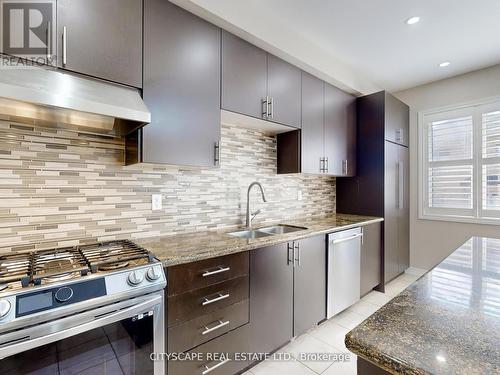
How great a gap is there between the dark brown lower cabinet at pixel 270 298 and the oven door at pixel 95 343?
64cm

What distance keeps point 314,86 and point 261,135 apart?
764 millimetres

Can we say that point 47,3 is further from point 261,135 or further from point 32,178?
point 261,135

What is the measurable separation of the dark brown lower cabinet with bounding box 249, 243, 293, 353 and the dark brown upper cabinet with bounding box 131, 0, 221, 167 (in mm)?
782

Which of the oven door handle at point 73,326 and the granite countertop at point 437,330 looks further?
the oven door handle at point 73,326

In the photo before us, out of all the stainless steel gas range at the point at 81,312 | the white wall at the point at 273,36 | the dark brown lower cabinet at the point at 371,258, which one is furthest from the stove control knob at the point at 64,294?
the dark brown lower cabinet at the point at 371,258

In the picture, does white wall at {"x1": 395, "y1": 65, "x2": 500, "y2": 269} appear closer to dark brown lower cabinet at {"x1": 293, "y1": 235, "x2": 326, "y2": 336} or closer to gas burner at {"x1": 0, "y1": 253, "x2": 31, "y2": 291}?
dark brown lower cabinet at {"x1": 293, "y1": 235, "x2": 326, "y2": 336}

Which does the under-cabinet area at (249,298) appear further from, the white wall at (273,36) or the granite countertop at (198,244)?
the white wall at (273,36)

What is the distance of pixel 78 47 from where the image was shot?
1.26 meters

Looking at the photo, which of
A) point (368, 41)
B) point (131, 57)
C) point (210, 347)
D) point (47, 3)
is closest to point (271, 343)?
point (210, 347)

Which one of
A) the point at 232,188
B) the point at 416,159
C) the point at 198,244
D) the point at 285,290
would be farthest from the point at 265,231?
Answer: the point at 416,159

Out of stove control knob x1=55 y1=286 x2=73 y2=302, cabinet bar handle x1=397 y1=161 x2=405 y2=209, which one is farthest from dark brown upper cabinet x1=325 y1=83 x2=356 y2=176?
stove control knob x1=55 y1=286 x2=73 y2=302

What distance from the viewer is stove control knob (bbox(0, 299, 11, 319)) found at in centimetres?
83

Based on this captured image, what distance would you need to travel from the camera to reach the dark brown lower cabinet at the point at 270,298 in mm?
1688

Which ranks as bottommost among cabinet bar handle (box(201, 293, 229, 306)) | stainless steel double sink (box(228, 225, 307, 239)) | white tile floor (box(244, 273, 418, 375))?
white tile floor (box(244, 273, 418, 375))
